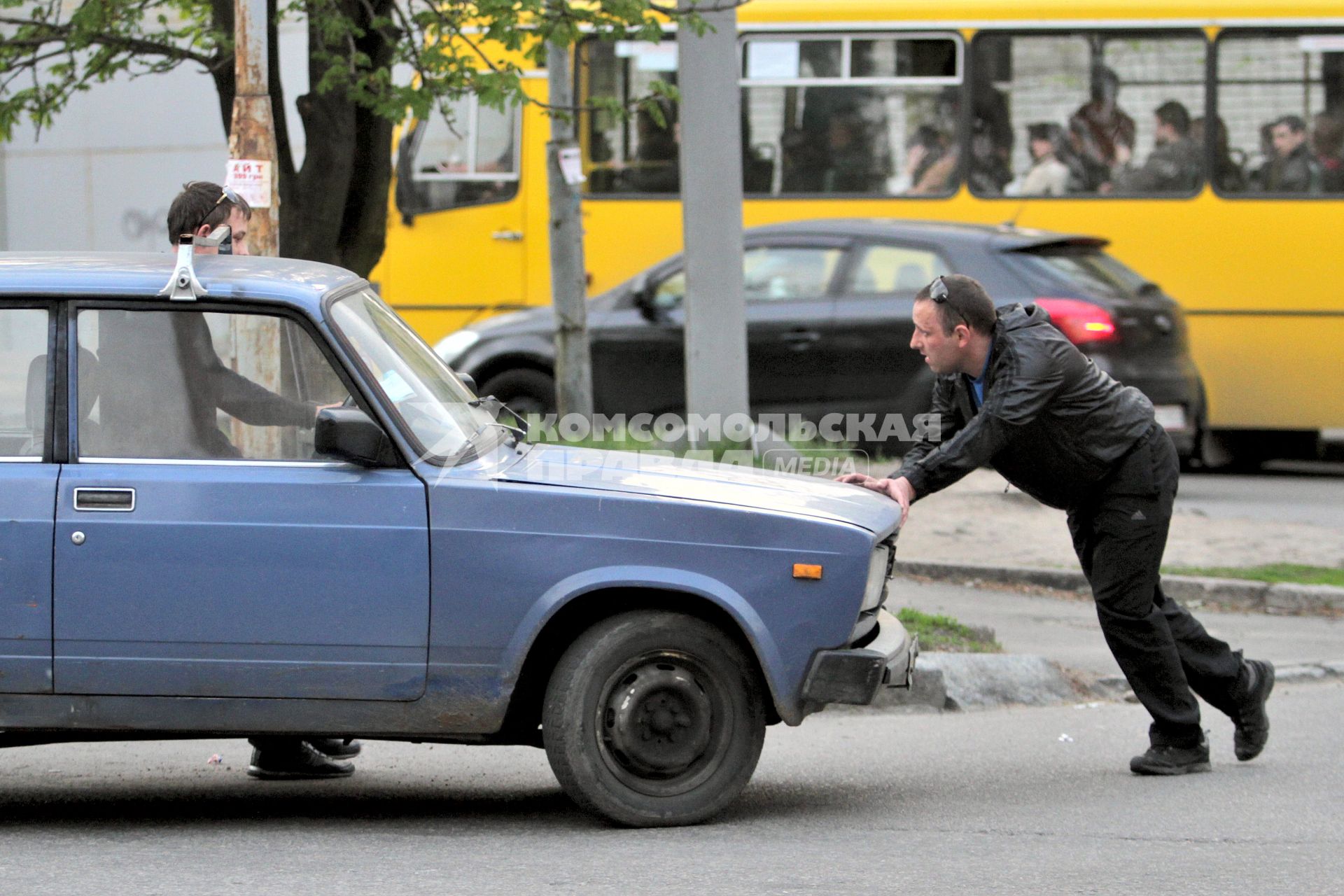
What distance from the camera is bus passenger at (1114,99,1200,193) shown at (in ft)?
44.4

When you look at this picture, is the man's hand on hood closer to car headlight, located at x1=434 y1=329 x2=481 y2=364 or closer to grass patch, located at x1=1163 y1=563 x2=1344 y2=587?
grass patch, located at x1=1163 y1=563 x2=1344 y2=587

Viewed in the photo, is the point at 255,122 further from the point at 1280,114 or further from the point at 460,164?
the point at 1280,114

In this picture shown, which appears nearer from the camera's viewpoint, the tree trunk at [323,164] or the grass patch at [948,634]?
the grass patch at [948,634]

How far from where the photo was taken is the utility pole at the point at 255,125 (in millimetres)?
6707

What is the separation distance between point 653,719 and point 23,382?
1998 mm

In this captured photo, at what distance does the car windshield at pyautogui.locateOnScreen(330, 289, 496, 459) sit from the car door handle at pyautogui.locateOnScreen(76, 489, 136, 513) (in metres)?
0.73

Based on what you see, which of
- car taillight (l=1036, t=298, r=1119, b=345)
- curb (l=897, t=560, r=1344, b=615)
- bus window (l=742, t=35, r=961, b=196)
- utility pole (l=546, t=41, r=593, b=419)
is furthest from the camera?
bus window (l=742, t=35, r=961, b=196)

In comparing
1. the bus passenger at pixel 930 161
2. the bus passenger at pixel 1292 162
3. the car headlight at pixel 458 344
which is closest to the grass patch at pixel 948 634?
the car headlight at pixel 458 344

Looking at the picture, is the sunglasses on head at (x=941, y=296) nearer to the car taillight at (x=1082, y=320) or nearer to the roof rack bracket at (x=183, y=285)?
the roof rack bracket at (x=183, y=285)

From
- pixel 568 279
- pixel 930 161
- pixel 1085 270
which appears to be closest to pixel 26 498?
pixel 568 279

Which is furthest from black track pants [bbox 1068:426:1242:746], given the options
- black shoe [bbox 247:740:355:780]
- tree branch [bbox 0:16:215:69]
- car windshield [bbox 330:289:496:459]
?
tree branch [bbox 0:16:215:69]

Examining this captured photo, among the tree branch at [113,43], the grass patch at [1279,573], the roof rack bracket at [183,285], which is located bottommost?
the grass patch at [1279,573]

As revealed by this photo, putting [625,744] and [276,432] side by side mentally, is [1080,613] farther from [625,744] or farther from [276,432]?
[276,432]

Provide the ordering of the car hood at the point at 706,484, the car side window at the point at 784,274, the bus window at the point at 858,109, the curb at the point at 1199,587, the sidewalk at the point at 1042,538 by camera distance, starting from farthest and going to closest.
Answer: the bus window at the point at 858,109
the car side window at the point at 784,274
the sidewalk at the point at 1042,538
the curb at the point at 1199,587
the car hood at the point at 706,484
